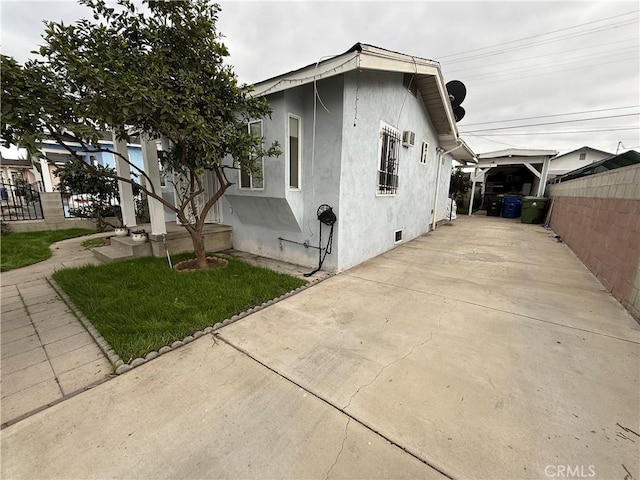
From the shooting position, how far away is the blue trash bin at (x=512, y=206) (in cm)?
1480

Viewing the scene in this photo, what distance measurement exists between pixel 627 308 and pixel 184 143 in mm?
6532

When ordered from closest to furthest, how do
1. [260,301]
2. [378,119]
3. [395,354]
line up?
[395,354]
[260,301]
[378,119]

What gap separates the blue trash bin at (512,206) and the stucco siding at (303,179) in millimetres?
14987

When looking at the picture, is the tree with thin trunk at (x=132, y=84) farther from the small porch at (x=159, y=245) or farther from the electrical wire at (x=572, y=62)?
the electrical wire at (x=572, y=62)

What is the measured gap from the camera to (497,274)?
4.85 meters

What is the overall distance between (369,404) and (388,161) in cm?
530

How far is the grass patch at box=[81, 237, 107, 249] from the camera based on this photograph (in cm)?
635

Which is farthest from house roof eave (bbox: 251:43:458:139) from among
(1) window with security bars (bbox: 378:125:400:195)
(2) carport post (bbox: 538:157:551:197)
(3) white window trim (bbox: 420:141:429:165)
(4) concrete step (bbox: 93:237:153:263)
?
(2) carport post (bbox: 538:157:551:197)

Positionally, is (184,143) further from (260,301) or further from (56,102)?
(260,301)

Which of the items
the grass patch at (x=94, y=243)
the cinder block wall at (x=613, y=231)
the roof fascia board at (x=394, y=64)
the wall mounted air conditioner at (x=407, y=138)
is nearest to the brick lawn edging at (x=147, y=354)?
the grass patch at (x=94, y=243)

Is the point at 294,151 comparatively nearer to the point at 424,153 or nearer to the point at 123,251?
the point at 123,251

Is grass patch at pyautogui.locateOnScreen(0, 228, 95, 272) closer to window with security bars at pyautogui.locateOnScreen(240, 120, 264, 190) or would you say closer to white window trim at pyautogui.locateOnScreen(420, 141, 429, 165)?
window with security bars at pyautogui.locateOnScreen(240, 120, 264, 190)

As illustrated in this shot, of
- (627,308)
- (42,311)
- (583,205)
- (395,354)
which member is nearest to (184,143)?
(42,311)

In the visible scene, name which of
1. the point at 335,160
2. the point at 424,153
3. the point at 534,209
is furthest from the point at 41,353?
the point at 534,209
